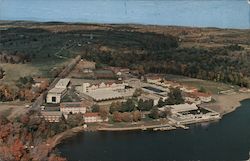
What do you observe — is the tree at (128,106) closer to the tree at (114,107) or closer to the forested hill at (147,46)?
the tree at (114,107)

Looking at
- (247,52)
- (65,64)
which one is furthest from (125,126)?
(247,52)

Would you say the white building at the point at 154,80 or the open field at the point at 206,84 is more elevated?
the white building at the point at 154,80

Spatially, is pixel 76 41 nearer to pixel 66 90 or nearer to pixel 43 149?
pixel 66 90

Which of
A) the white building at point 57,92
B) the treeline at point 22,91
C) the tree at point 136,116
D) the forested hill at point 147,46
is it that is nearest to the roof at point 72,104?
the white building at point 57,92

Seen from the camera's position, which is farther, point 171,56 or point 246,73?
point 171,56

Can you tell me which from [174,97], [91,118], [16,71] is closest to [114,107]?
[91,118]
